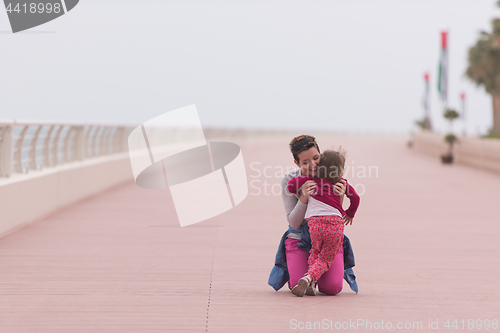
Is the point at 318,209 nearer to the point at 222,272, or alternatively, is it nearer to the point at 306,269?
the point at 306,269

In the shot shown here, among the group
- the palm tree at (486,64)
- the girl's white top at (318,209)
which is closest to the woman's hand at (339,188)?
the girl's white top at (318,209)

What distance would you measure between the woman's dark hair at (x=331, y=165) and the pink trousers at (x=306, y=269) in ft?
2.42

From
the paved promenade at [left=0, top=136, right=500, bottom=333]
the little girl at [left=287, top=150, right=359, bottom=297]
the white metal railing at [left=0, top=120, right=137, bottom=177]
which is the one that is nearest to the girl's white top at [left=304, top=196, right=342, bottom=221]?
the little girl at [left=287, top=150, right=359, bottom=297]

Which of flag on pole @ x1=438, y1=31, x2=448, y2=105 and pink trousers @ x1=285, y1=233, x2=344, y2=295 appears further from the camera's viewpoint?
flag on pole @ x1=438, y1=31, x2=448, y2=105

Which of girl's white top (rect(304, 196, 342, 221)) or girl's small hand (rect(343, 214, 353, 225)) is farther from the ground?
girl's white top (rect(304, 196, 342, 221))

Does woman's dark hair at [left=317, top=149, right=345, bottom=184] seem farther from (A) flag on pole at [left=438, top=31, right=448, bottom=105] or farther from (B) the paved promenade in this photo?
(A) flag on pole at [left=438, top=31, right=448, bottom=105]

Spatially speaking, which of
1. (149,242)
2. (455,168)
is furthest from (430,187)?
(149,242)

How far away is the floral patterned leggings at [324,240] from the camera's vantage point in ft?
18.1

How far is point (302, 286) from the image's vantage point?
5.54 metres

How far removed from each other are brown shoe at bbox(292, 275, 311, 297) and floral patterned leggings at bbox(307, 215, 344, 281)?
4 centimetres

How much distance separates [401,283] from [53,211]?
678cm

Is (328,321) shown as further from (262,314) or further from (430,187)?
(430,187)

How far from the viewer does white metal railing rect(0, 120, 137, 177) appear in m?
9.80

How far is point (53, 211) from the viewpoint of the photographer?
11.4 metres
